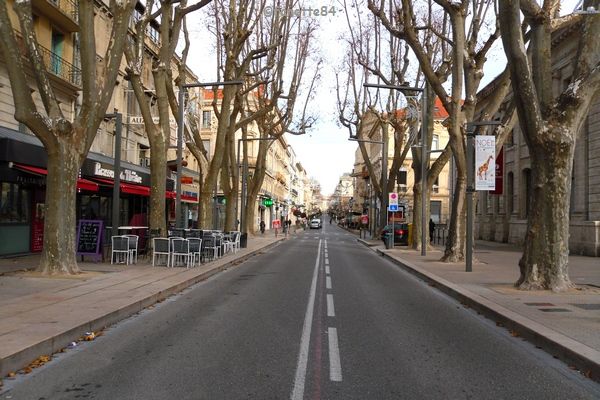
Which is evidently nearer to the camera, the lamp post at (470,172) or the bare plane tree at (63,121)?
the bare plane tree at (63,121)

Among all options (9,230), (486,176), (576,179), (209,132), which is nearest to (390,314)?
(486,176)

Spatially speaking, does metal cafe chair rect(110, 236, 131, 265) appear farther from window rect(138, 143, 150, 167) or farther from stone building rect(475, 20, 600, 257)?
window rect(138, 143, 150, 167)

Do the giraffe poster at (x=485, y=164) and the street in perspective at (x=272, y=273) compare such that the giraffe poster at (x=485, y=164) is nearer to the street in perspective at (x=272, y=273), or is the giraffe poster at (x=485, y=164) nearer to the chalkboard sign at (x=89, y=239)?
the street in perspective at (x=272, y=273)

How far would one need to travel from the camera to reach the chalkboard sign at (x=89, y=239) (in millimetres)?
16391

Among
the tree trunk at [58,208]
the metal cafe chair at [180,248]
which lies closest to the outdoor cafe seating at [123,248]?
the metal cafe chair at [180,248]

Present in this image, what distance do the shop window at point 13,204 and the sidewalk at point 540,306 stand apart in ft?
42.8

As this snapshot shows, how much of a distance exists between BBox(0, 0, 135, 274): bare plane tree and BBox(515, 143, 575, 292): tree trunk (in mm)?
9742

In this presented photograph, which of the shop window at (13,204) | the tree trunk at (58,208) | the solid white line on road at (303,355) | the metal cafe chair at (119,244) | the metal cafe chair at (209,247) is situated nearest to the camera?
the solid white line on road at (303,355)

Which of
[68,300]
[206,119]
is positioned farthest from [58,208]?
[206,119]

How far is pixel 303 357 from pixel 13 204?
592 inches

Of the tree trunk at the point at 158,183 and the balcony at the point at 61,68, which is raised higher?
the balcony at the point at 61,68

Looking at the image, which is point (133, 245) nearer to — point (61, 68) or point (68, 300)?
point (68, 300)

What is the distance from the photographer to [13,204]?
721 inches

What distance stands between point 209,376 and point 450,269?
1286cm
